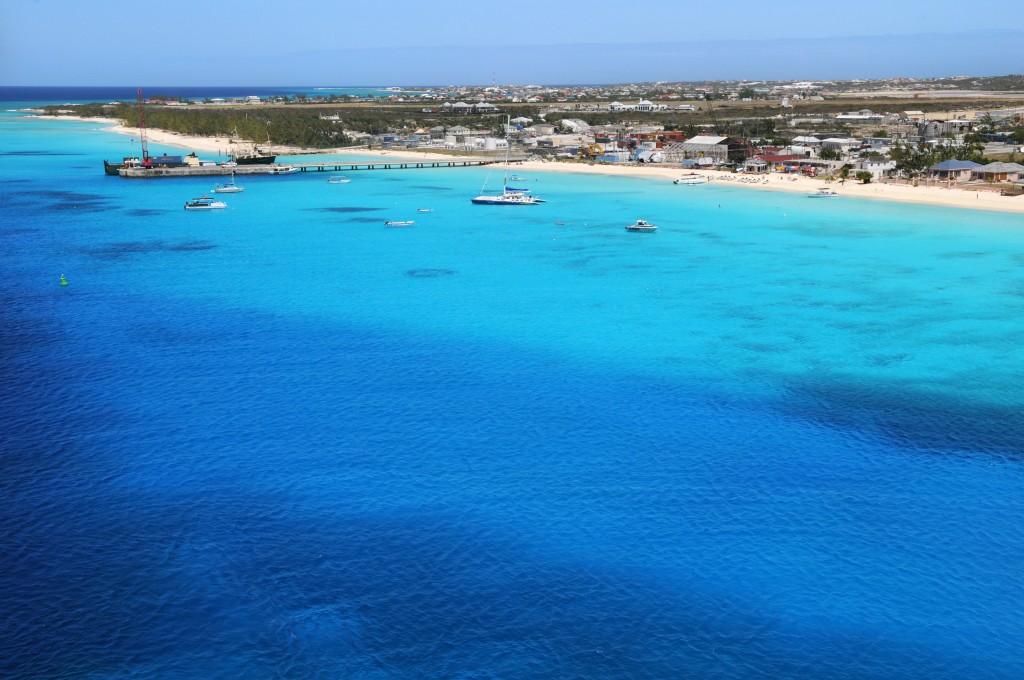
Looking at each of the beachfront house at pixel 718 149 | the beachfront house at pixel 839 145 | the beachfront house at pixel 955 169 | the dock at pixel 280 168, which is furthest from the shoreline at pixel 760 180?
the beachfront house at pixel 839 145

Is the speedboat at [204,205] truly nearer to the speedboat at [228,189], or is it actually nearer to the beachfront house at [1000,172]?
the speedboat at [228,189]

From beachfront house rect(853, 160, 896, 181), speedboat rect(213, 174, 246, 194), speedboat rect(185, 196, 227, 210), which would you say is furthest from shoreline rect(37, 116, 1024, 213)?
speedboat rect(185, 196, 227, 210)

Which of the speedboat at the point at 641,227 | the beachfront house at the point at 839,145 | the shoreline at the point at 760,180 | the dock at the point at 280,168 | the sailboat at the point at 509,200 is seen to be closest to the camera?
the speedboat at the point at 641,227

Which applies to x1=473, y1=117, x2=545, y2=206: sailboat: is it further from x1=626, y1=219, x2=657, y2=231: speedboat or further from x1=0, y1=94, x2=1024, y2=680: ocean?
x1=0, y1=94, x2=1024, y2=680: ocean

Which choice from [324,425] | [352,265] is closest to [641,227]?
[352,265]

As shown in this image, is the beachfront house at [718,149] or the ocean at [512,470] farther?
the beachfront house at [718,149]

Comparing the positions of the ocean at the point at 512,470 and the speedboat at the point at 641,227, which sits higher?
the speedboat at the point at 641,227

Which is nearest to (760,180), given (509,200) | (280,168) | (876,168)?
(876,168)

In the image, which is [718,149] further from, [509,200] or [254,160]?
[254,160]
